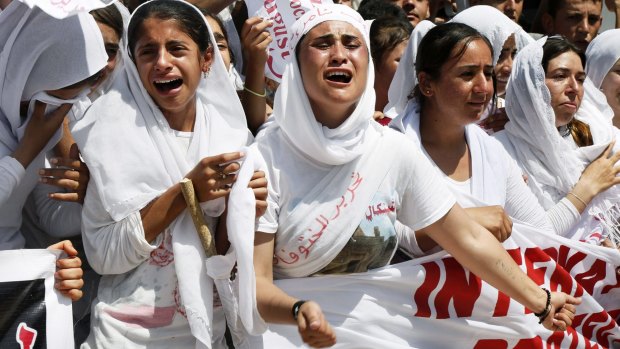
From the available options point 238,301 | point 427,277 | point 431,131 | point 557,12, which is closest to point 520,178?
point 431,131

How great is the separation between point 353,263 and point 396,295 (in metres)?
0.28

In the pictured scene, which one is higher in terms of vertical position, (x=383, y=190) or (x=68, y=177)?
(x=68, y=177)

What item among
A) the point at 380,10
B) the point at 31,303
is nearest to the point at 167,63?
the point at 31,303

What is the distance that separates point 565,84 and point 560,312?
5.16ft

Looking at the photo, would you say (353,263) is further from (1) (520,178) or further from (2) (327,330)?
(1) (520,178)

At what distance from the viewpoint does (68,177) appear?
3.79 metres

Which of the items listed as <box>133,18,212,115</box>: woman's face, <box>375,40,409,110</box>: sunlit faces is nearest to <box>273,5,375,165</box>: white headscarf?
<box>133,18,212,115</box>: woman's face

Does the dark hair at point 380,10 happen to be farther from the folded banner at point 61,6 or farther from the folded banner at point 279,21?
the folded banner at point 61,6

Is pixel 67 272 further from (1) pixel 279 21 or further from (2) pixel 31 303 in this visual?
(1) pixel 279 21

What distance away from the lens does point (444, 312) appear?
420 cm

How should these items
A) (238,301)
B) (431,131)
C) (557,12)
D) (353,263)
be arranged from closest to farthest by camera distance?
1. (238,301)
2. (353,263)
3. (431,131)
4. (557,12)

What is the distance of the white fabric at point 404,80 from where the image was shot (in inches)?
189

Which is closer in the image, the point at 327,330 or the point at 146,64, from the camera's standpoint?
the point at 327,330

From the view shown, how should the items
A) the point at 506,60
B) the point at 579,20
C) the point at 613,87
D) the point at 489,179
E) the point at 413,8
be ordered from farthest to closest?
the point at 579,20
the point at 413,8
the point at 613,87
the point at 506,60
the point at 489,179
